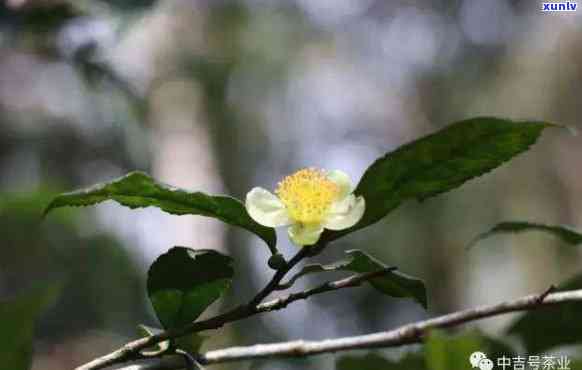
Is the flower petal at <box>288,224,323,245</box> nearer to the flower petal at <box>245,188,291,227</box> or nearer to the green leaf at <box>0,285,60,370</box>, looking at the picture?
the flower petal at <box>245,188,291,227</box>

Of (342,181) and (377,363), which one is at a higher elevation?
(342,181)

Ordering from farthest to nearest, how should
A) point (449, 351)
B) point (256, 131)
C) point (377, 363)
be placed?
point (256, 131)
point (377, 363)
point (449, 351)

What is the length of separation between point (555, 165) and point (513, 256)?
57 centimetres

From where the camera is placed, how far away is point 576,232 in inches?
19.2

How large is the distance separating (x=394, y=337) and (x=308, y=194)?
0.28 feet

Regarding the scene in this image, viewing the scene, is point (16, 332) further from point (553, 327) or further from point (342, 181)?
point (553, 327)

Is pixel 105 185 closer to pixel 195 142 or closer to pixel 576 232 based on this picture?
pixel 576 232

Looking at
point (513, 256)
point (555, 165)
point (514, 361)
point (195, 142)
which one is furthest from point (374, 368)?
point (555, 165)

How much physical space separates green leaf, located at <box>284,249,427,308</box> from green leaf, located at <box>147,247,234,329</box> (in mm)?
44

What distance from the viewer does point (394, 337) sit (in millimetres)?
441

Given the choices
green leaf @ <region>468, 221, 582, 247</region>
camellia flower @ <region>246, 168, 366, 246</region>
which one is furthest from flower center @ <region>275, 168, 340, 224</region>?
green leaf @ <region>468, 221, 582, 247</region>

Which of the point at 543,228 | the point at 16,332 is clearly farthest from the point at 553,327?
the point at 16,332

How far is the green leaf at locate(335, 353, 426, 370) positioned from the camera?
0.50m

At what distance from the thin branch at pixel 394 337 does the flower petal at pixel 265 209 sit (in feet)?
0.20
